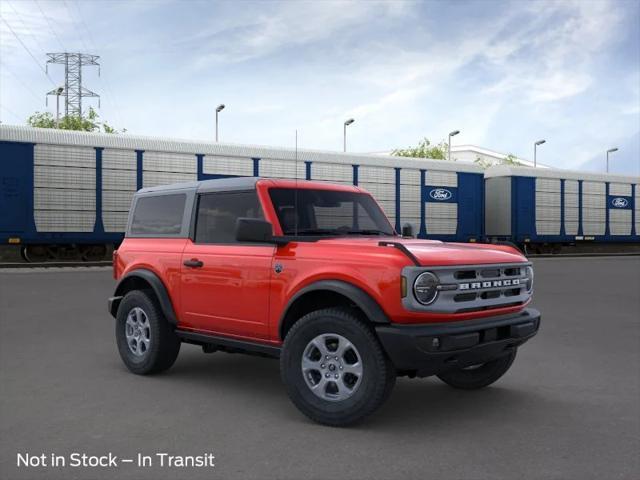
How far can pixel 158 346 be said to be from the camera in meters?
6.16

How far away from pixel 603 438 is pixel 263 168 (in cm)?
2130

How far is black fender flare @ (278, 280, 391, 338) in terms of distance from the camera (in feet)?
14.9

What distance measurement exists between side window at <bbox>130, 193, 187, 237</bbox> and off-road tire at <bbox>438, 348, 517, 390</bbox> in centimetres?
291

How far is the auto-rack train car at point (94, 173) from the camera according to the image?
70.0ft

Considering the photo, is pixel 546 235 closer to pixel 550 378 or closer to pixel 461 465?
pixel 550 378

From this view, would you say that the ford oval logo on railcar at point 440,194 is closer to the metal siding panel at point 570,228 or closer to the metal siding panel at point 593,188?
the metal siding panel at point 570,228

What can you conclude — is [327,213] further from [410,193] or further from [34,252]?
[410,193]

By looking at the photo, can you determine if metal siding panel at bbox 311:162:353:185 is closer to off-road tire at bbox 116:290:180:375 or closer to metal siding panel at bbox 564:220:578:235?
metal siding panel at bbox 564:220:578:235

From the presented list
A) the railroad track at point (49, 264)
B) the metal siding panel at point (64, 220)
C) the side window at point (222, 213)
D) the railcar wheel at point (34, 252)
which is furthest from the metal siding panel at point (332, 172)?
the side window at point (222, 213)

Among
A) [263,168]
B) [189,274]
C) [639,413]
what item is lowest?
[639,413]

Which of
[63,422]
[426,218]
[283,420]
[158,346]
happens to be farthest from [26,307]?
[426,218]

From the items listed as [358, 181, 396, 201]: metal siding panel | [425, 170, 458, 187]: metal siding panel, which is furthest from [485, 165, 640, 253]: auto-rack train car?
[358, 181, 396, 201]: metal siding panel

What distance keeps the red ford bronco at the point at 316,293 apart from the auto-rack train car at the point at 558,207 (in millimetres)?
26437

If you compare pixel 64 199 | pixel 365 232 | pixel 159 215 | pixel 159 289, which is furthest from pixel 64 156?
pixel 365 232
